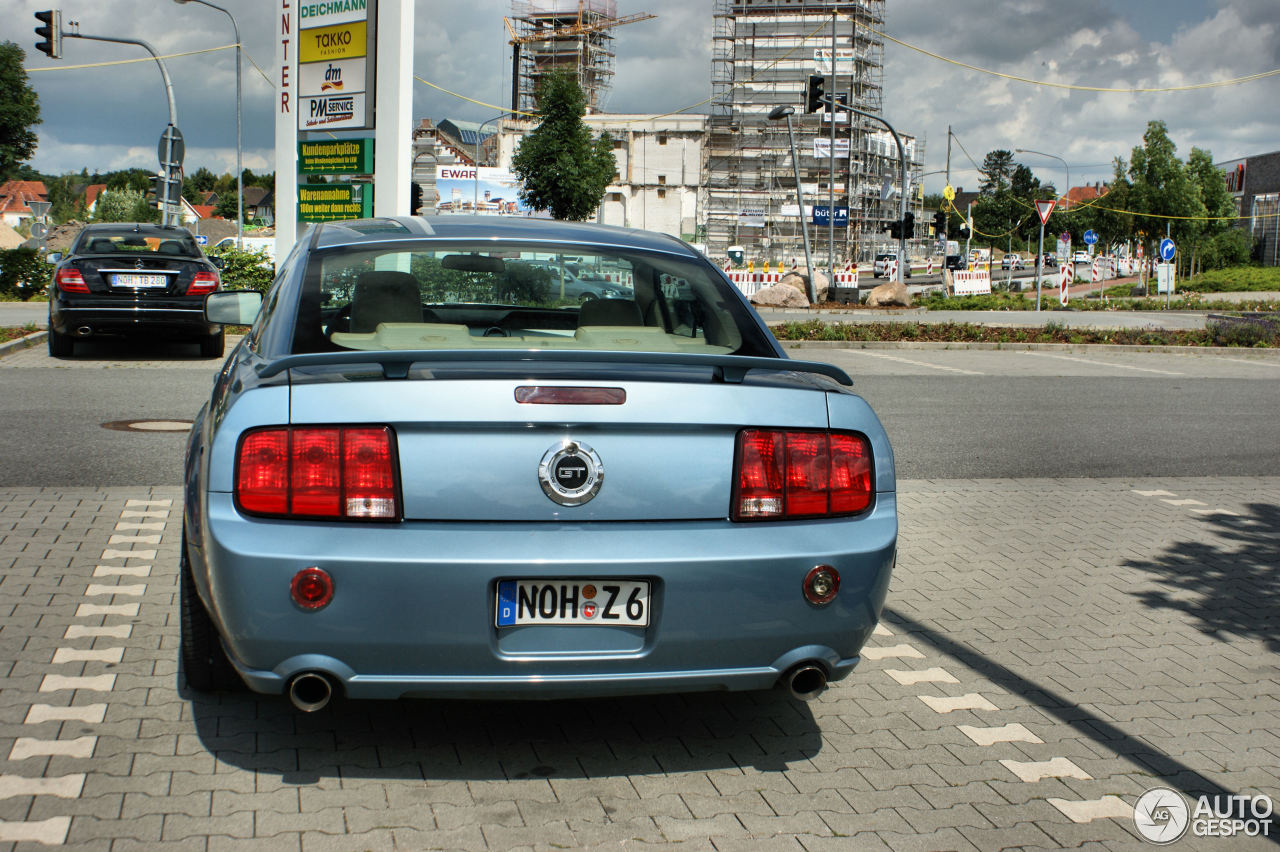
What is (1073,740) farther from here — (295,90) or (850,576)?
(295,90)

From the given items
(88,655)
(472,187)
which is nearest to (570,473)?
(88,655)

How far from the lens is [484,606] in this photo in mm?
3127

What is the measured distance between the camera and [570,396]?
3.17 metres

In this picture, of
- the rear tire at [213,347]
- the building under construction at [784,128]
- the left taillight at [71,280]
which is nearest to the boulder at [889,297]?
the rear tire at [213,347]

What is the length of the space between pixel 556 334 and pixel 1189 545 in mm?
4236

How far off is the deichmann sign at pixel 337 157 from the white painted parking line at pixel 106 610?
13482 mm

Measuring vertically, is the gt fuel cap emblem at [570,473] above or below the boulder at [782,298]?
below

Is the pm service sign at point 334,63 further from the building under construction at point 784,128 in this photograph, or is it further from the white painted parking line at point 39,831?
the building under construction at point 784,128

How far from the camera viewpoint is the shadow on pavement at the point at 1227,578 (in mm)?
5516

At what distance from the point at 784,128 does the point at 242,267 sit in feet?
265

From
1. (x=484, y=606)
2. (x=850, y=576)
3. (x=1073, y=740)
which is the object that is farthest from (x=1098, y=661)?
(x=484, y=606)

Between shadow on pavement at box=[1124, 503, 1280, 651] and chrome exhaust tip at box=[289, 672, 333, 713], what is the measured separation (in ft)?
12.7

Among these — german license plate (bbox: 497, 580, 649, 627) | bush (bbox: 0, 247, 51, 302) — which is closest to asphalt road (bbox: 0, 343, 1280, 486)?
german license plate (bbox: 497, 580, 649, 627)

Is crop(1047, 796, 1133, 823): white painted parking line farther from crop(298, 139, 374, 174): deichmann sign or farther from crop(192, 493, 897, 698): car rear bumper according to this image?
crop(298, 139, 374, 174): deichmann sign
